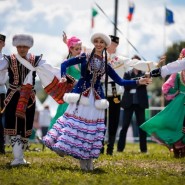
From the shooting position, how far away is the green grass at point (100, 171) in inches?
304

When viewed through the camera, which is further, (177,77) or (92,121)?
(177,77)

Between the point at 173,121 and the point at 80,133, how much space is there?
2974mm

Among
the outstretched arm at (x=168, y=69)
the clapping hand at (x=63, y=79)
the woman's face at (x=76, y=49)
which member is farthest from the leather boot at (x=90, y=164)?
the woman's face at (x=76, y=49)

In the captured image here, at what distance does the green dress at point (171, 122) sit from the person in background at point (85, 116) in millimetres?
2260

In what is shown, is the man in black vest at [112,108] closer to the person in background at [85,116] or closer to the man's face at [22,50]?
the person in background at [85,116]

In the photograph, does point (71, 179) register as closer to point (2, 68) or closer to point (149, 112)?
point (2, 68)

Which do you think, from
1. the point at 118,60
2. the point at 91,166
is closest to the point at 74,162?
the point at 91,166

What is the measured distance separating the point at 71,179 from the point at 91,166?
1.25 metres

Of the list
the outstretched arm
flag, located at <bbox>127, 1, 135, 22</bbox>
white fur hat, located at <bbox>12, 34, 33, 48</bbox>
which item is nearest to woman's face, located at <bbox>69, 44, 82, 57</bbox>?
white fur hat, located at <bbox>12, 34, 33, 48</bbox>

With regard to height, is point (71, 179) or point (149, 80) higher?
point (149, 80)

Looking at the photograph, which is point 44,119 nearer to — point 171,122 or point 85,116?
point 171,122

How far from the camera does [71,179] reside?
782 cm

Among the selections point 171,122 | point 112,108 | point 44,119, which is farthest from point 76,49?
point 44,119

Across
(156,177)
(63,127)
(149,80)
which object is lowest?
(156,177)
